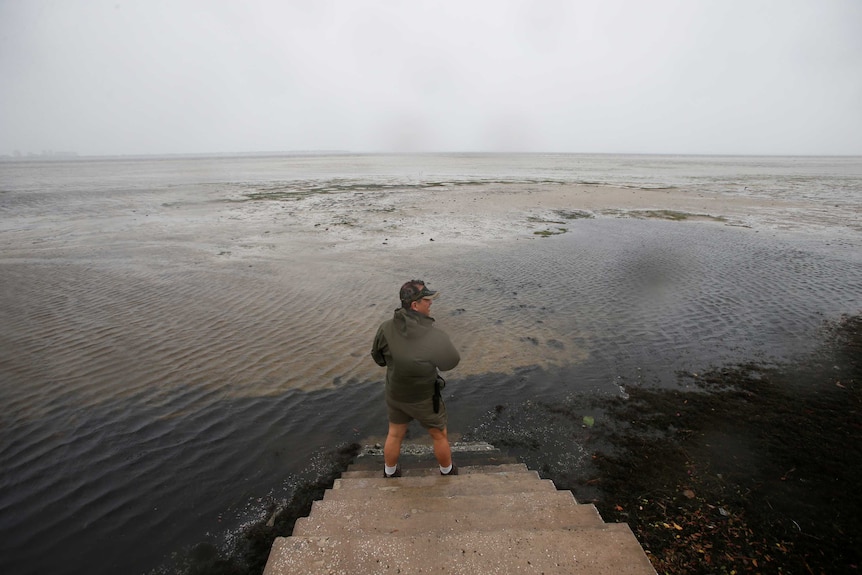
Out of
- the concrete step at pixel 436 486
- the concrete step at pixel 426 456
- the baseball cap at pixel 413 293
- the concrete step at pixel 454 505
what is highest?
the baseball cap at pixel 413 293

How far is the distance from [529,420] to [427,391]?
276 cm

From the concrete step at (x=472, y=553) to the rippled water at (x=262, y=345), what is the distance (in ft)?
6.58

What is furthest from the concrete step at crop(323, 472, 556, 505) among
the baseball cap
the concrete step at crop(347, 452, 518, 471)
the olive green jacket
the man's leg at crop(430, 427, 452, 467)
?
the baseball cap

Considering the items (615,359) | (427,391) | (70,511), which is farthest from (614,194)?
(70,511)

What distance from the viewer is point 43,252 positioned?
14.8 metres

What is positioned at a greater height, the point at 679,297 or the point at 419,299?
the point at 419,299

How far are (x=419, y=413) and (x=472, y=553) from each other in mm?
1462

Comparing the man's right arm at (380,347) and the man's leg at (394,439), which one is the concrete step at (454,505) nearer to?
the man's leg at (394,439)

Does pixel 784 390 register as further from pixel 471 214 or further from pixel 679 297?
pixel 471 214

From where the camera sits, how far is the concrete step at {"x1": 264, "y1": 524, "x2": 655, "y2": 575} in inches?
107

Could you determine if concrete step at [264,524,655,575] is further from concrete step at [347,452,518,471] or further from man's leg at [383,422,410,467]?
concrete step at [347,452,518,471]

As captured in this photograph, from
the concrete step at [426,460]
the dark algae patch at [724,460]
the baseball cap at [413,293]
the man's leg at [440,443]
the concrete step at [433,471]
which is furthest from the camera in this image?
the concrete step at [426,460]

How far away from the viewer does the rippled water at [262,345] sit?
4.65 meters

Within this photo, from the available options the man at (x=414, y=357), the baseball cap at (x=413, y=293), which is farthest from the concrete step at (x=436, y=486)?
the baseball cap at (x=413, y=293)
